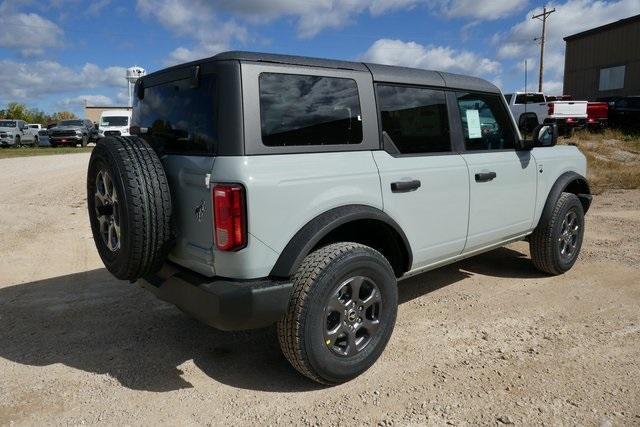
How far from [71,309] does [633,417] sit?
4.08m

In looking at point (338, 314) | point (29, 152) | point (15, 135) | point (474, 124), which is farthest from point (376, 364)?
point (15, 135)

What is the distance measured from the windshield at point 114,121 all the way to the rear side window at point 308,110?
2449cm

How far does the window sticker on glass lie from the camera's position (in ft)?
12.9

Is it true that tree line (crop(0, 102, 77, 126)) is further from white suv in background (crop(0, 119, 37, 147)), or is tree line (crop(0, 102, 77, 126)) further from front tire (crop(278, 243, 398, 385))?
front tire (crop(278, 243, 398, 385))

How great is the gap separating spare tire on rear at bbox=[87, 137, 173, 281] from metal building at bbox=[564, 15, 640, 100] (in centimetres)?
2860

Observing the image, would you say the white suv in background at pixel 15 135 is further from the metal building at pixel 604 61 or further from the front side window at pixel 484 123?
the metal building at pixel 604 61

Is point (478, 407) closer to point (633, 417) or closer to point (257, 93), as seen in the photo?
point (633, 417)

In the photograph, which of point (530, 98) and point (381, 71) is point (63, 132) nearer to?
point (530, 98)

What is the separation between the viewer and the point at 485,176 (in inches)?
152

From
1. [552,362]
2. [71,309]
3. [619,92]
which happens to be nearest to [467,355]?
[552,362]

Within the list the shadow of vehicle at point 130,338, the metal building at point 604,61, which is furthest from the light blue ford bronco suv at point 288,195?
the metal building at point 604,61

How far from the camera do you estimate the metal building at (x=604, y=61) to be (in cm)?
2781

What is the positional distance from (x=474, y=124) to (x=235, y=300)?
2.47 m

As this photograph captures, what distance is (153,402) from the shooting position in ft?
9.26
